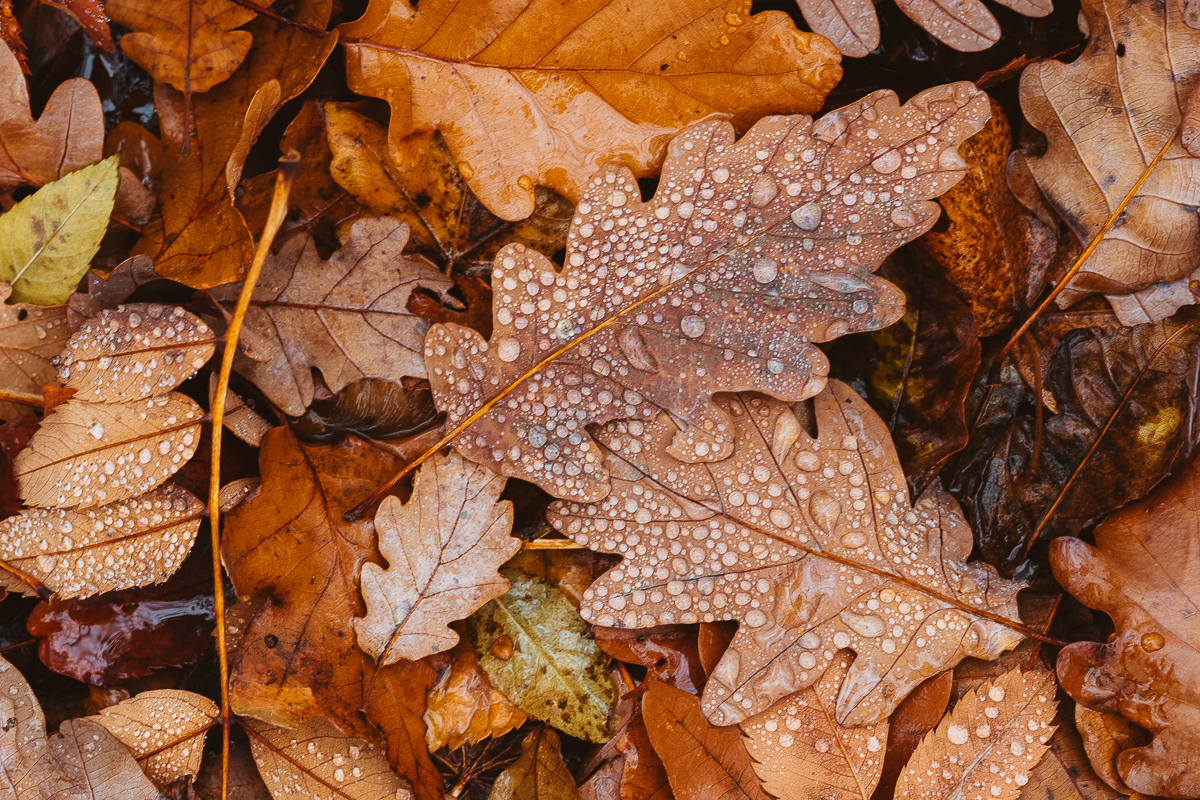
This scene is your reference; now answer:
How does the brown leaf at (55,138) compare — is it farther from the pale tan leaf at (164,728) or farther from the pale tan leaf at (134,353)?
the pale tan leaf at (164,728)

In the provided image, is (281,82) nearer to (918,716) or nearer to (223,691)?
(223,691)

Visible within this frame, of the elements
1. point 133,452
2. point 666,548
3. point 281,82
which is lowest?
point 666,548

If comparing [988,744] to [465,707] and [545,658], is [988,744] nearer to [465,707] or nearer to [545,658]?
→ [545,658]

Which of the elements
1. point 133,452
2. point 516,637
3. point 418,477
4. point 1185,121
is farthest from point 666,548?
point 1185,121

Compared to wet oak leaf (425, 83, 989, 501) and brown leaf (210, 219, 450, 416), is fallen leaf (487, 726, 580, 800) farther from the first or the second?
brown leaf (210, 219, 450, 416)

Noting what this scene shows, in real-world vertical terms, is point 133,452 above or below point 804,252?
below

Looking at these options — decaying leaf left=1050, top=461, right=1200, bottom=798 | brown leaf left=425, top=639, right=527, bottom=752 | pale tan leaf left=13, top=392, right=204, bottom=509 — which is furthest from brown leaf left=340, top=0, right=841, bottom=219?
decaying leaf left=1050, top=461, right=1200, bottom=798
